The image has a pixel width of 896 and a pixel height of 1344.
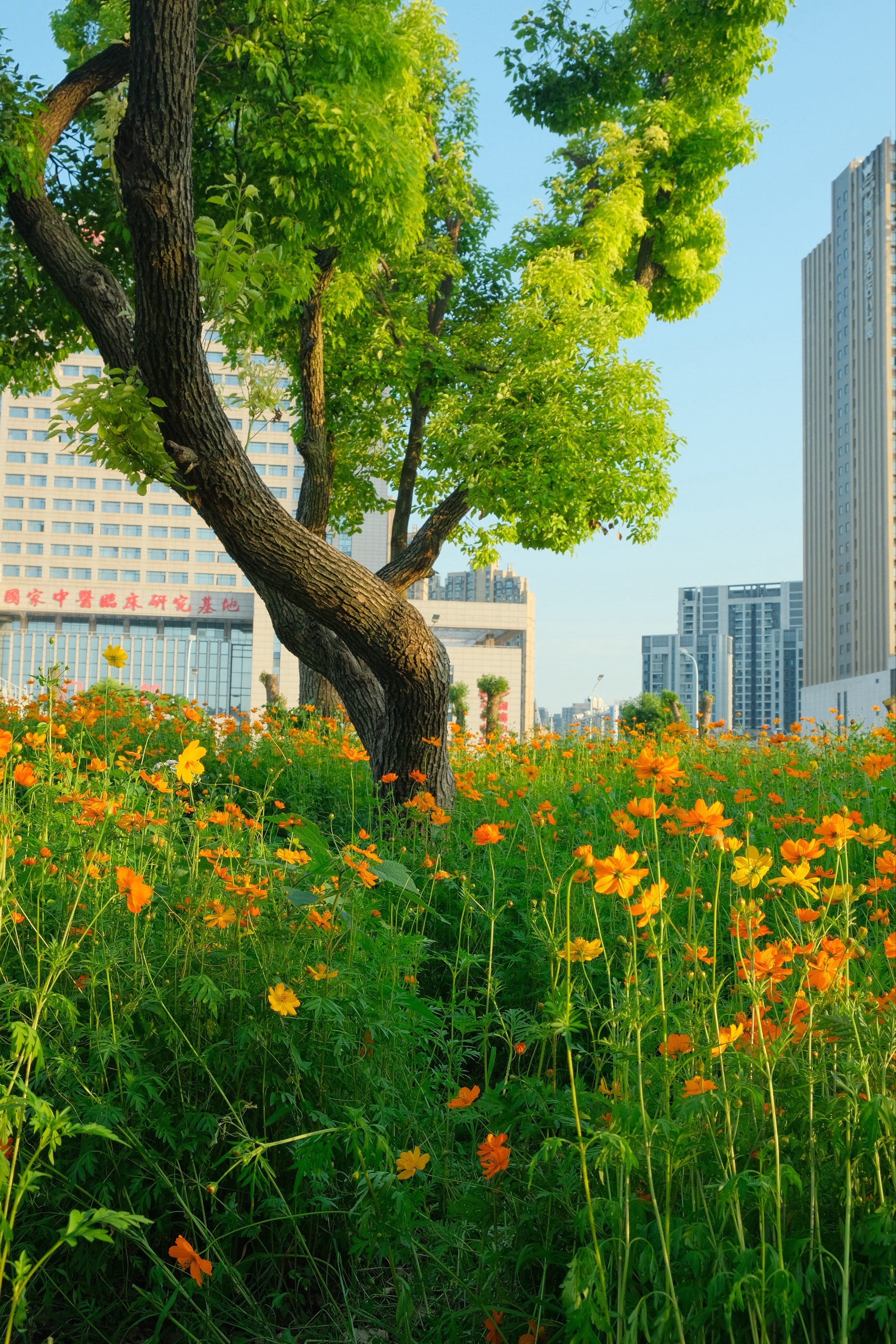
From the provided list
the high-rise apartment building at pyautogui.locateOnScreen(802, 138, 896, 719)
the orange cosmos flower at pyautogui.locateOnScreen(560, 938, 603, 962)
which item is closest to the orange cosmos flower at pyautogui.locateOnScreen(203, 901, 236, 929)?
the orange cosmos flower at pyautogui.locateOnScreen(560, 938, 603, 962)

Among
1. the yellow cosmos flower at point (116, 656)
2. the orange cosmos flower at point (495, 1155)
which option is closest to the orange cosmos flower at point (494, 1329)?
the orange cosmos flower at point (495, 1155)

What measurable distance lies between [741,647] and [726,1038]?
139780 mm

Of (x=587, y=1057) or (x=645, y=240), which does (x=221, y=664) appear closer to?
(x=645, y=240)

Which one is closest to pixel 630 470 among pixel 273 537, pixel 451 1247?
pixel 273 537

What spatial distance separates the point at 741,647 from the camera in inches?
5305

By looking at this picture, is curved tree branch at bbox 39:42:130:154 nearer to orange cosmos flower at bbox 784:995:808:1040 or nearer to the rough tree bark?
the rough tree bark

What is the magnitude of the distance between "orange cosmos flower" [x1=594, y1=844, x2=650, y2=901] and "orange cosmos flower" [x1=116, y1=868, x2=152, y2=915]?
0.76 m

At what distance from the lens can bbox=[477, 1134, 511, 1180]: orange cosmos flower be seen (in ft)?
4.35

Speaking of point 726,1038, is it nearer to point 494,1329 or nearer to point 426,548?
point 494,1329

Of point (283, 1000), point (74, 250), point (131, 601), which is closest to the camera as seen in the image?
point (283, 1000)

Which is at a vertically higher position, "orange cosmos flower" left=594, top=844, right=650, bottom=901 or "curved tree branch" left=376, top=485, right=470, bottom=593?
"curved tree branch" left=376, top=485, right=470, bottom=593

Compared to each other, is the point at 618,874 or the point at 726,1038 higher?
the point at 618,874

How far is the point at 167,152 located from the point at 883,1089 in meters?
4.16

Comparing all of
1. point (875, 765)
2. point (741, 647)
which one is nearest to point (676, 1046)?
point (875, 765)
